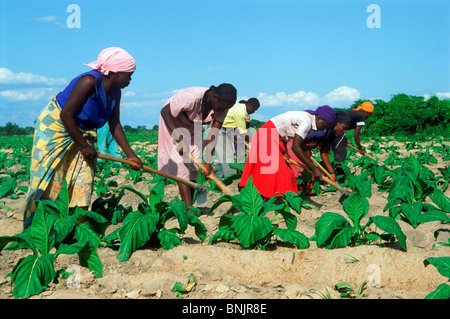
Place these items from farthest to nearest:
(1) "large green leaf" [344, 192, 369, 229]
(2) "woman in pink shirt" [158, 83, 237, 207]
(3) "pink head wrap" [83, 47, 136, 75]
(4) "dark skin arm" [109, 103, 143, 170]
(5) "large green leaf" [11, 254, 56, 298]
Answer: (2) "woman in pink shirt" [158, 83, 237, 207] → (4) "dark skin arm" [109, 103, 143, 170] → (3) "pink head wrap" [83, 47, 136, 75] → (1) "large green leaf" [344, 192, 369, 229] → (5) "large green leaf" [11, 254, 56, 298]

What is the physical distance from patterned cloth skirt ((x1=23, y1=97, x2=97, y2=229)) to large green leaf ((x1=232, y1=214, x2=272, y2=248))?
1314 millimetres

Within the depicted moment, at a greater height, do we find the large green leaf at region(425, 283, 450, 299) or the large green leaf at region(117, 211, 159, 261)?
the large green leaf at region(117, 211, 159, 261)

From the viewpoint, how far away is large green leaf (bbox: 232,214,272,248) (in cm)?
306

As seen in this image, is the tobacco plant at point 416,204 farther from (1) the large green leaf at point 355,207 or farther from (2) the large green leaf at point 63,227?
(2) the large green leaf at point 63,227

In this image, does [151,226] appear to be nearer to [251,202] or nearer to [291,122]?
[251,202]

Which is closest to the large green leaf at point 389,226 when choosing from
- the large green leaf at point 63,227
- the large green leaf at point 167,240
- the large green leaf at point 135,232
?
the large green leaf at point 167,240

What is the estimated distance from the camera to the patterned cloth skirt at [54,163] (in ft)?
11.5

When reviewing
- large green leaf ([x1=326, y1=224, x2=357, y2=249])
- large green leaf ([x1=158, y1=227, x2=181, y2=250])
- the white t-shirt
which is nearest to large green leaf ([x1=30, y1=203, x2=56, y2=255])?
large green leaf ([x1=158, y1=227, x2=181, y2=250])

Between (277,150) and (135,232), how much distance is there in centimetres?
233

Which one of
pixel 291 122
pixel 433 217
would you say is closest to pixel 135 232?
pixel 433 217

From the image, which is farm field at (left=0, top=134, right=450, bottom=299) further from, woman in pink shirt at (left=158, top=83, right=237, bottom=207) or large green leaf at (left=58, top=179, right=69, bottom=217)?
woman in pink shirt at (left=158, top=83, right=237, bottom=207)

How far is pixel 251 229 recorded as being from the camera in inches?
121
